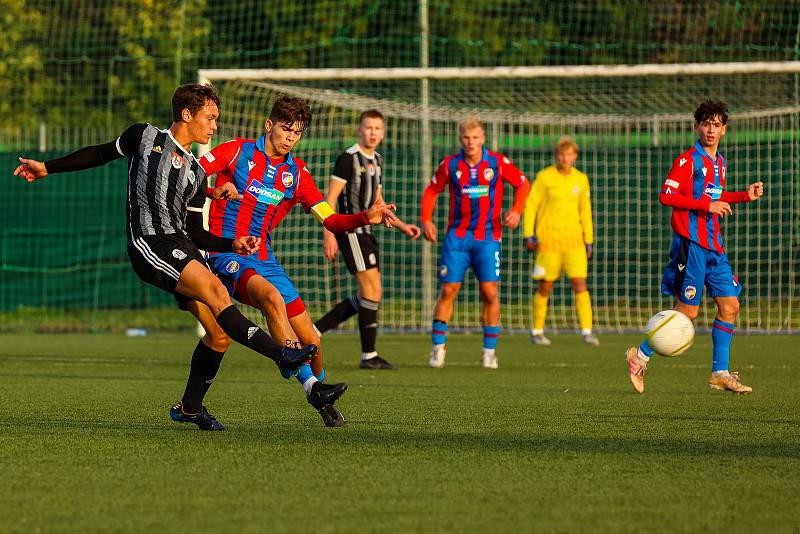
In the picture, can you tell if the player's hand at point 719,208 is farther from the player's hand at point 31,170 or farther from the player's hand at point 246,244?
the player's hand at point 31,170

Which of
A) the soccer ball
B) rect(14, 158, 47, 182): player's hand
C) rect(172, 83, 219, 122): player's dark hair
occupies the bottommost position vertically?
the soccer ball

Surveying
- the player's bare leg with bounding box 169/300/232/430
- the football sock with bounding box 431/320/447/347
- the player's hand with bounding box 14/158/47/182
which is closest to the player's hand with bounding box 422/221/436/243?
the football sock with bounding box 431/320/447/347

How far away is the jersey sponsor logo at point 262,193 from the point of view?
7074 mm

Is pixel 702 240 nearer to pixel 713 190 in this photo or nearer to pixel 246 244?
pixel 713 190

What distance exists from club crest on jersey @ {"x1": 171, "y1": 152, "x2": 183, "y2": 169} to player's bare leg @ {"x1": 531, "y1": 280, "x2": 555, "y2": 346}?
7.71 metres

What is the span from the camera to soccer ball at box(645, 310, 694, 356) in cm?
775

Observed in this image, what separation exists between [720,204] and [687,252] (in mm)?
417

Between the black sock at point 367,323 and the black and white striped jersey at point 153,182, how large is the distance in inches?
165

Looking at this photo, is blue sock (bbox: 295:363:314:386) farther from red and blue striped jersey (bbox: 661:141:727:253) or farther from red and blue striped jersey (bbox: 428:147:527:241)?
red and blue striped jersey (bbox: 428:147:527:241)

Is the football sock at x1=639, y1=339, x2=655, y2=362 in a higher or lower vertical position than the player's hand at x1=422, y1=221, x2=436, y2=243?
lower

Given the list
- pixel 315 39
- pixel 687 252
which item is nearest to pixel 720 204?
pixel 687 252

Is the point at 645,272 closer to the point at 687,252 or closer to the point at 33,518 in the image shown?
the point at 687,252

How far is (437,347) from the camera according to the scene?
10.3 meters

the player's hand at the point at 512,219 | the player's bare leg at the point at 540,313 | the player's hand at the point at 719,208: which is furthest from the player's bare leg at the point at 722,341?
the player's bare leg at the point at 540,313
